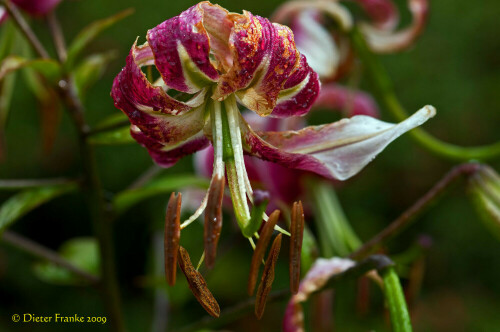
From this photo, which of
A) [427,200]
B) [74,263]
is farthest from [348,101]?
[74,263]

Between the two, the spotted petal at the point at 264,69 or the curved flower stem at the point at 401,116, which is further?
the curved flower stem at the point at 401,116

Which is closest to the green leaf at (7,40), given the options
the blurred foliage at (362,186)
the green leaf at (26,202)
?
the green leaf at (26,202)

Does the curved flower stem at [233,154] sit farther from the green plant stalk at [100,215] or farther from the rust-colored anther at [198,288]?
the green plant stalk at [100,215]

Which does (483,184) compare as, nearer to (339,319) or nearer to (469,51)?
(339,319)

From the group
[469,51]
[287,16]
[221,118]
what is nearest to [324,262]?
[221,118]

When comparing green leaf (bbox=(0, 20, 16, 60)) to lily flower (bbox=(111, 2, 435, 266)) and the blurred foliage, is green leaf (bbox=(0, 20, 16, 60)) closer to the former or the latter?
lily flower (bbox=(111, 2, 435, 266))

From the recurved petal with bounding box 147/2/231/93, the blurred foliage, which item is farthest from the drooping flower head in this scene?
the blurred foliage
